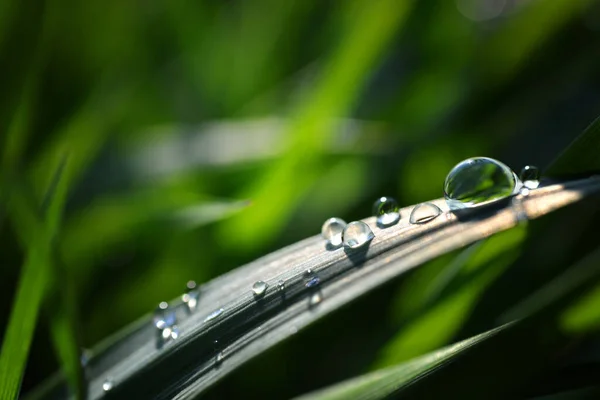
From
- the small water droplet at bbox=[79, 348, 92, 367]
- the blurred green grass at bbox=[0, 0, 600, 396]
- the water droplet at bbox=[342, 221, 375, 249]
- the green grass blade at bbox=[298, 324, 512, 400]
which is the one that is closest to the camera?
the green grass blade at bbox=[298, 324, 512, 400]

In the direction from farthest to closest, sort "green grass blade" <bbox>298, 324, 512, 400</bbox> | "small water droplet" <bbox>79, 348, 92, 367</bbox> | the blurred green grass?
1. the blurred green grass
2. "small water droplet" <bbox>79, 348, 92, 367</bbox>
3. "green grass blade" <bbox>298, 324, 512, 400</bbox>

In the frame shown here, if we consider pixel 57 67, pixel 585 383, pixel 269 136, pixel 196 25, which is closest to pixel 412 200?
pixel 269 136

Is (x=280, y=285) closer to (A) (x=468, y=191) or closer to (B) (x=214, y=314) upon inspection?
(B) (x=214, y=314)

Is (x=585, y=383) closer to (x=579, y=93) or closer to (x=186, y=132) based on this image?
(x=579, y=93)

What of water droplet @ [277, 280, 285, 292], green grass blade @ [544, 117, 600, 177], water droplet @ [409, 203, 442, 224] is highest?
water droplet @ [277, 280, 285, 292]

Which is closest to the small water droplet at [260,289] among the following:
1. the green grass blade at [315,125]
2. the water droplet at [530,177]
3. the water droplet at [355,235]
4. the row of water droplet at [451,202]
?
the row of water droplet at [451,202]

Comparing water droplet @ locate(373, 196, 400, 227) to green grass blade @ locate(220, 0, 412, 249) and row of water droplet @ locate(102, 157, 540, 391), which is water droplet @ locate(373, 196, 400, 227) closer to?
row of water droplet @ locate(102, 157, 540, 391)

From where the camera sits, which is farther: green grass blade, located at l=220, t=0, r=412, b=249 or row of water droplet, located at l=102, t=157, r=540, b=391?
green grass blade, located at l=220, t=0, r=412, b=249

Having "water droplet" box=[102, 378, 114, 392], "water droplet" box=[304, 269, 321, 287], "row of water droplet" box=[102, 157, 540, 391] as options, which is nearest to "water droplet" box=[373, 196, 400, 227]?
"row of water droplet" box=[102, 157, 540, 391]
